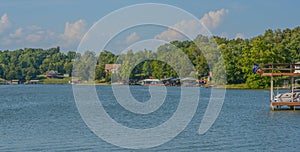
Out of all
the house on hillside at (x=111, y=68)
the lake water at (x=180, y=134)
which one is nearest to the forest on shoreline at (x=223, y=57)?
the house on hillside at (x=111, y=68)

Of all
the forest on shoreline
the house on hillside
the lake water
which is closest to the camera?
the lake water

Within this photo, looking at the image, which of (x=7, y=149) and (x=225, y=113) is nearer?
(x=7, y=149)

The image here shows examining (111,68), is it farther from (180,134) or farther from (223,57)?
(180,134)

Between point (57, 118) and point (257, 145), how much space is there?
20.4m

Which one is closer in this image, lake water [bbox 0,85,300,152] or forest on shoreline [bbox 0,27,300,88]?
lake water [bbox 0,85,300,152]

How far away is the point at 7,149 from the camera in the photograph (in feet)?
96.9

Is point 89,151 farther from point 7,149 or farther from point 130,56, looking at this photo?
point 130,56

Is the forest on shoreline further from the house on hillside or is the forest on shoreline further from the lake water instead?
the lake water

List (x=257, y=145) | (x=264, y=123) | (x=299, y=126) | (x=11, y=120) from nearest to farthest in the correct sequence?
1. (x=257, y=145)
2. (x=299, y=126)
3. (x=264, y=123)
4. (x=11, y=120)

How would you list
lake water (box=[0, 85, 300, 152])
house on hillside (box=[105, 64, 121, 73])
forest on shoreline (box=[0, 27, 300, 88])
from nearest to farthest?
1. lake water (box=[0, 85, 300, 152])
2. forest on shoreline (box=[0, 27, 300, 88])
3. house on hillside (box=[105, 64, 121, 73])

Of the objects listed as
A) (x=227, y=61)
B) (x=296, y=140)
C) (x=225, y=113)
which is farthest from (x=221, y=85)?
(x=296, y=140)

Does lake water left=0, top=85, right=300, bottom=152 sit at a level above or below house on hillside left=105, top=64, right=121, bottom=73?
below

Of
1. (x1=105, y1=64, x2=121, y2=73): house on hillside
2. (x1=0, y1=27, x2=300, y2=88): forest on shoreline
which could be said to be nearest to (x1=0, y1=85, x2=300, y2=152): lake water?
(x1=0, y1=27, x2=300, y2=88): forest on shoreline

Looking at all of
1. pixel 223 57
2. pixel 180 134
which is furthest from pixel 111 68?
pixel 180 134
